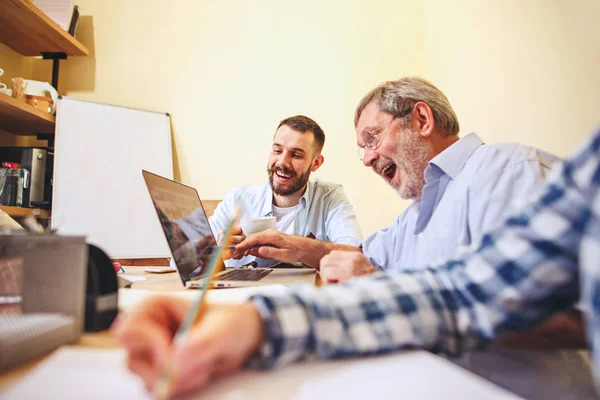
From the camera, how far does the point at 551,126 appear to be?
1141 millimetres

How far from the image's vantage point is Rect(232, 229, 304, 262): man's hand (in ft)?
3.87

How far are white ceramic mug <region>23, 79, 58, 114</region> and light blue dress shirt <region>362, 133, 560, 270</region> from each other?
2355 mm

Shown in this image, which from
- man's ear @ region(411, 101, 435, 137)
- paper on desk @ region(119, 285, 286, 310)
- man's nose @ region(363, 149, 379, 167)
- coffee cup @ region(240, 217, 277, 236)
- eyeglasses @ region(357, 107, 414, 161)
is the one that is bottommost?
paper on desk @ region(119, 285, 286, 310)

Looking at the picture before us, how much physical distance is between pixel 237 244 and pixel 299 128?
37.4 inches

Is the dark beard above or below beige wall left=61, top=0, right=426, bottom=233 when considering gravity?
below

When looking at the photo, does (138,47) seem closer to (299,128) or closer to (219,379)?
(299,128)

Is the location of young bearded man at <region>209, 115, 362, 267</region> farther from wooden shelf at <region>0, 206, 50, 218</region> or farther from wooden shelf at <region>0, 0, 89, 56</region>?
wooden shelf at <region>0, 0, 89, 56</region>

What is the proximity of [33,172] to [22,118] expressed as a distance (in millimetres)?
323

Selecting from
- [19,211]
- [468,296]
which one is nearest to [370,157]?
[468,296]

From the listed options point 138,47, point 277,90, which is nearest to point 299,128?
point 277,90

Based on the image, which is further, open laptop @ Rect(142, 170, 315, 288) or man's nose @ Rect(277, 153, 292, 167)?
man's nose @ Rect(277, 153, 292, 167)

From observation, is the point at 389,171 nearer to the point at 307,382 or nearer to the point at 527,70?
the point at 527,70

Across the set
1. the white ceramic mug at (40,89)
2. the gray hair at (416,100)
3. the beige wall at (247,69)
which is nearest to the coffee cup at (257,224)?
the gray hair at (416,100)

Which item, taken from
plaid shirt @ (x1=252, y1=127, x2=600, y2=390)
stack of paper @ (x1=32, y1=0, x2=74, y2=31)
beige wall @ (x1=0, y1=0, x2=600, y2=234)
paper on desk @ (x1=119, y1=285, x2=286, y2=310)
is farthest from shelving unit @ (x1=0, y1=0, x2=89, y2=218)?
plaid shirt @ (x1=252, y1=127, x2=600, y2=390)
